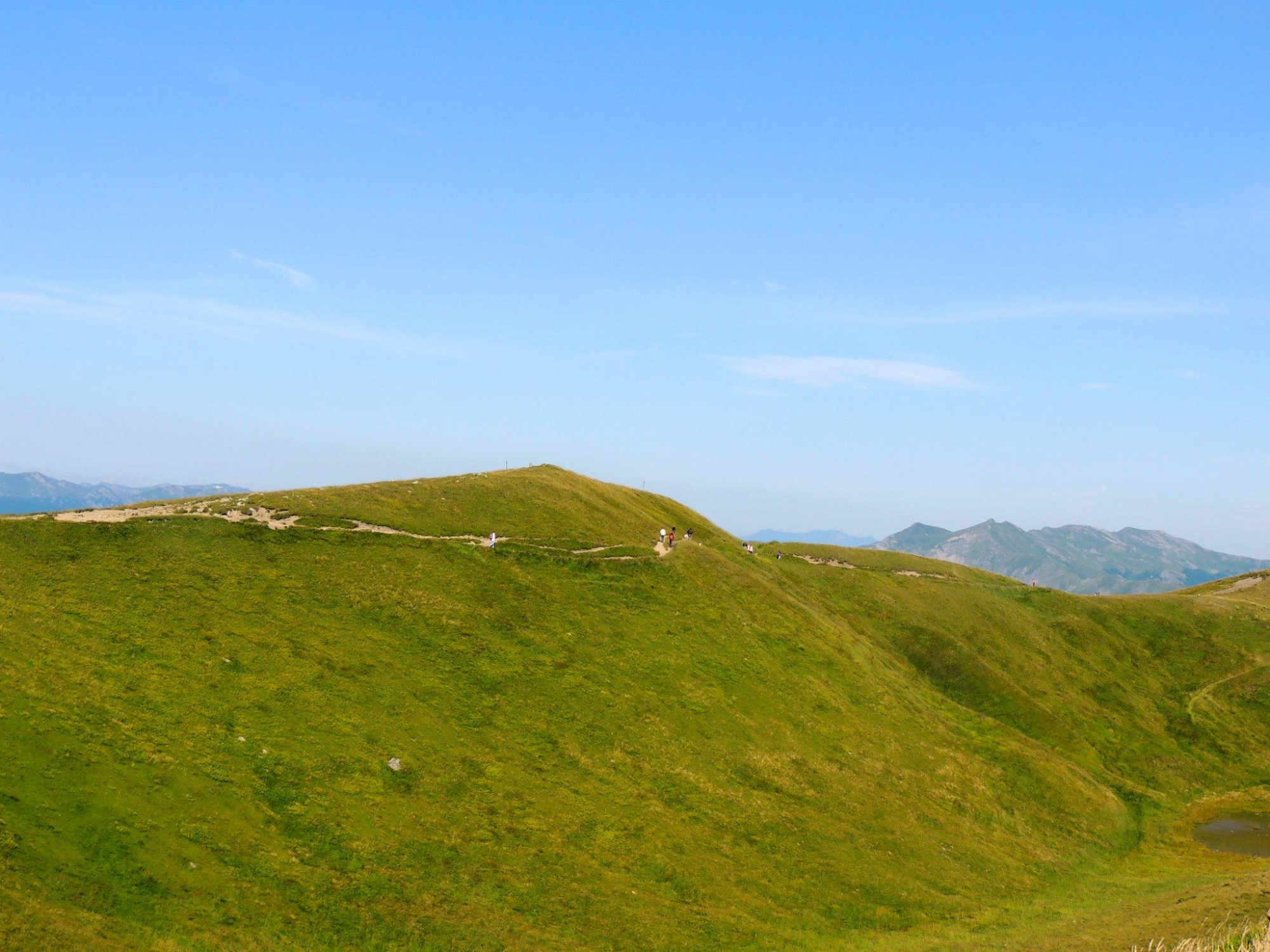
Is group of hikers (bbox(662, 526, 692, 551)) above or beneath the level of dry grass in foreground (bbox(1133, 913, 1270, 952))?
above

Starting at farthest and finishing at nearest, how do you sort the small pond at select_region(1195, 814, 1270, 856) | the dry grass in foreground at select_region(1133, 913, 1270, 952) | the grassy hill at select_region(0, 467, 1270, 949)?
the small pond at select_region(1195, 814, 1270, 856) → the grassy hill at select_region(0, 467, 1270, 949) → the dry grass in foreground at select_region(1133, 913, 1270, 952)

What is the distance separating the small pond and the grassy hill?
248 centimetres

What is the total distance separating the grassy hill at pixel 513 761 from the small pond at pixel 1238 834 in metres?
2.48

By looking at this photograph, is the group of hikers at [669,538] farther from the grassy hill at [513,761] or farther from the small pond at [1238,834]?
the small pond at [1238,834]

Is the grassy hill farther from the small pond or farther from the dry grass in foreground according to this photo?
the dry grass in foreground

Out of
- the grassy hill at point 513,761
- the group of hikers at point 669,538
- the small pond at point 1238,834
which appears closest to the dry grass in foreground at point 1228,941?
the grassy hill at point 513,761

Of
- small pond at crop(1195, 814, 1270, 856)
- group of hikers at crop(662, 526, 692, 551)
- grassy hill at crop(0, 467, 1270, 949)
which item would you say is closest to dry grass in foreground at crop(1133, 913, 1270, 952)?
grassy hill at crop(0, 467, 1270, 949)

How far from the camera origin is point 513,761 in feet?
175

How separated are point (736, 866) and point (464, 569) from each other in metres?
35.6

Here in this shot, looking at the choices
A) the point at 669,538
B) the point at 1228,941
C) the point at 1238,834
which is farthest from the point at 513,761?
the point at 1238,834

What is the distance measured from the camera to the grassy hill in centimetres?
3853

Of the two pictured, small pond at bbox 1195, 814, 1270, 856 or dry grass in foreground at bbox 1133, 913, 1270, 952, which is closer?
dry grass in foreground at bbox 1133, 913, 1270, 952

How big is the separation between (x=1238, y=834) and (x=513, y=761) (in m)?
75.4

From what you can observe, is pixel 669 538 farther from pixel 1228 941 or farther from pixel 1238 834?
pixel 1238 834
